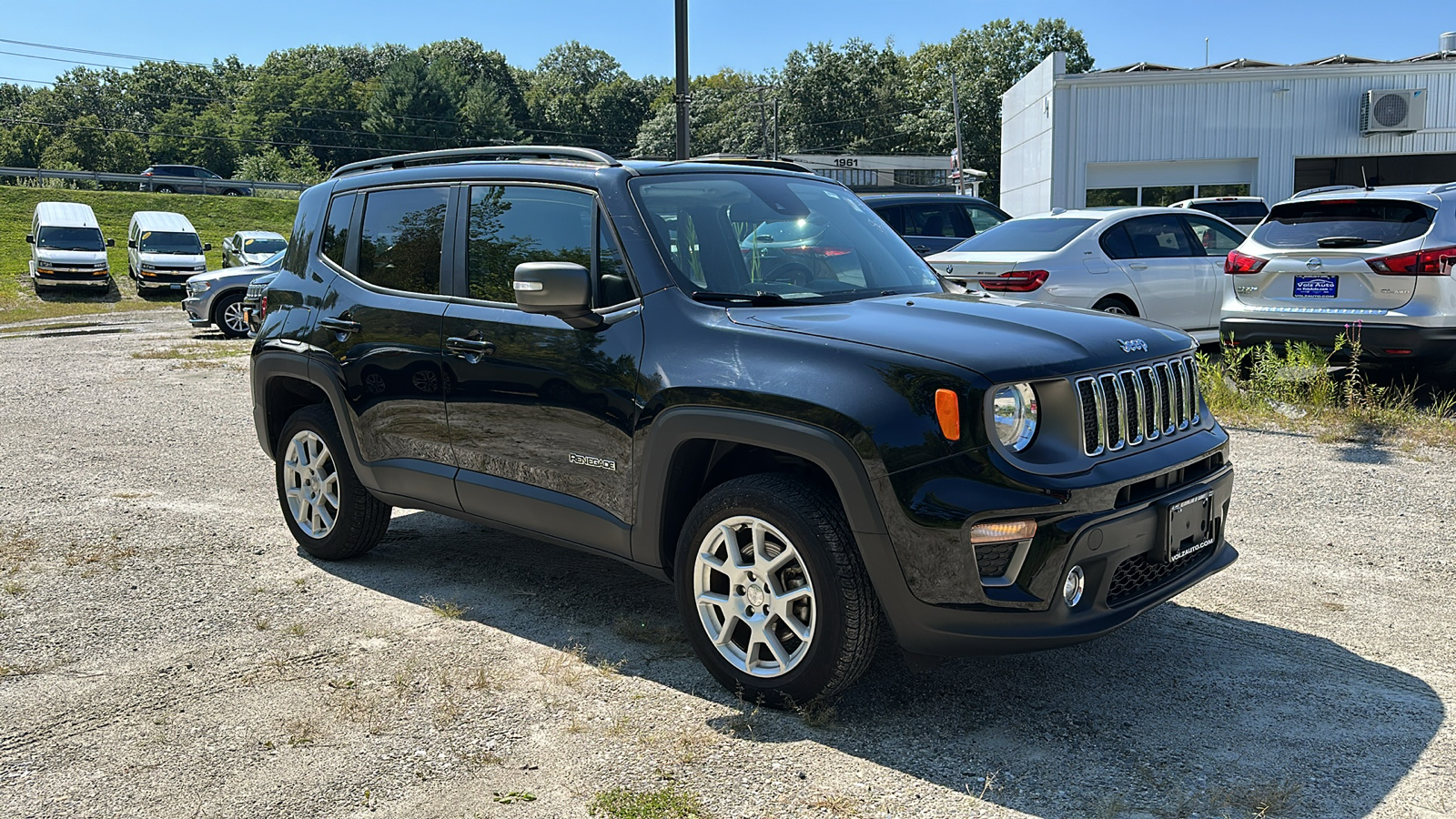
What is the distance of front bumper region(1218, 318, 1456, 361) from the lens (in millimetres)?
8320

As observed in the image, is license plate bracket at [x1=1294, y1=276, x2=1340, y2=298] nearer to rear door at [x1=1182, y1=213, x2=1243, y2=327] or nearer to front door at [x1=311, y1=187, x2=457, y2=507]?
rear door at [x1=1182, y1=213, x2=1243, y2=327]

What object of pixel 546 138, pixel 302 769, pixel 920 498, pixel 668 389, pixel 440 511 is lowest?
pixel 302 769

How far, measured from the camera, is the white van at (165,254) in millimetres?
28531

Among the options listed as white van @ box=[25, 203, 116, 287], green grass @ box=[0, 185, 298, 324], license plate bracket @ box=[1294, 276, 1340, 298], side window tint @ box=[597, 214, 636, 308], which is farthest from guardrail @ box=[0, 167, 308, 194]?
side window tint @ box=[597, 214, 636, 308]

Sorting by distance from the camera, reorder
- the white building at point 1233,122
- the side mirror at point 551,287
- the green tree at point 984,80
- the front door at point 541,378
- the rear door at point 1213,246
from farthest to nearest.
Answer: the green tree at point 984,80
the white building at point 1233,122
the rear door at point 1213,246
the front door at point 541,378
the side mirror at point 551,287

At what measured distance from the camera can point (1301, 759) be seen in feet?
11.3

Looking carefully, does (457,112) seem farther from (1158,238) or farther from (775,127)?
(1158,238)

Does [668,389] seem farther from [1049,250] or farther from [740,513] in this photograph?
[1049,250]

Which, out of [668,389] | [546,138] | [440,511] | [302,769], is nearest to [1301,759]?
[668,389]

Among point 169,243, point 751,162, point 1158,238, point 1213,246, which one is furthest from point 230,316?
point 751,162

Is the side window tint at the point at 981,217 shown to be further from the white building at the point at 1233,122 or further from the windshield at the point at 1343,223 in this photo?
the white building at the point at 1233,122

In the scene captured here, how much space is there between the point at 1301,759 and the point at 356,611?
11.8 feet

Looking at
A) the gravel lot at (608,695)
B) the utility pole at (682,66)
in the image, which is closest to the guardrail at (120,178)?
the utility pole at (682,66)

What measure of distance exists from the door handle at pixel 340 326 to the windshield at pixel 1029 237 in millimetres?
6737
